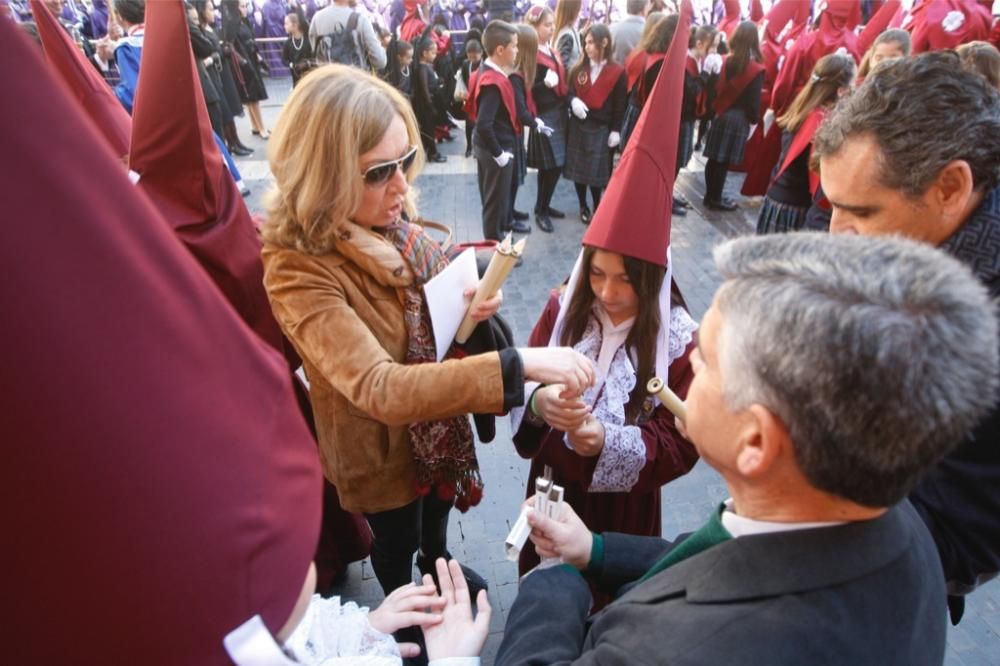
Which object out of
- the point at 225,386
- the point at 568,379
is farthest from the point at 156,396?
the point at 568,379

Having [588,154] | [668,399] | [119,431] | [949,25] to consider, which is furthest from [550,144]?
[119,431]

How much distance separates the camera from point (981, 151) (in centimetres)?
156

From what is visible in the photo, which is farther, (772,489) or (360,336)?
(360,336)

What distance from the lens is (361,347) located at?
1637 millimetres

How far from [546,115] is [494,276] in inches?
211

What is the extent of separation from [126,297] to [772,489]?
3.15ft

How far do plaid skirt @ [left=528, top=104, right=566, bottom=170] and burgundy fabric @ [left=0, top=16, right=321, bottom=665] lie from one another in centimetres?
629

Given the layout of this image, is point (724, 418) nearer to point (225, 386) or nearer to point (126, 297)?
point (225, 386)

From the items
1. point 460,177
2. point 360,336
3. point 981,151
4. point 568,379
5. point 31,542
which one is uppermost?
point 981,151

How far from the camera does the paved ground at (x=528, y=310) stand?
274cm

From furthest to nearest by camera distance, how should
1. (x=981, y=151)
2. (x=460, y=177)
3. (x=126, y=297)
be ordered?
(x=460, y=177)
(x=981, y=151)
(x=126, y=297)

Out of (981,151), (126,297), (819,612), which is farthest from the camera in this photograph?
(981,151)

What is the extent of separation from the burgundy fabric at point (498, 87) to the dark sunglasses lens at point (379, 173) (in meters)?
4.18

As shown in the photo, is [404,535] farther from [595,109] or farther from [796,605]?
[595,109]
